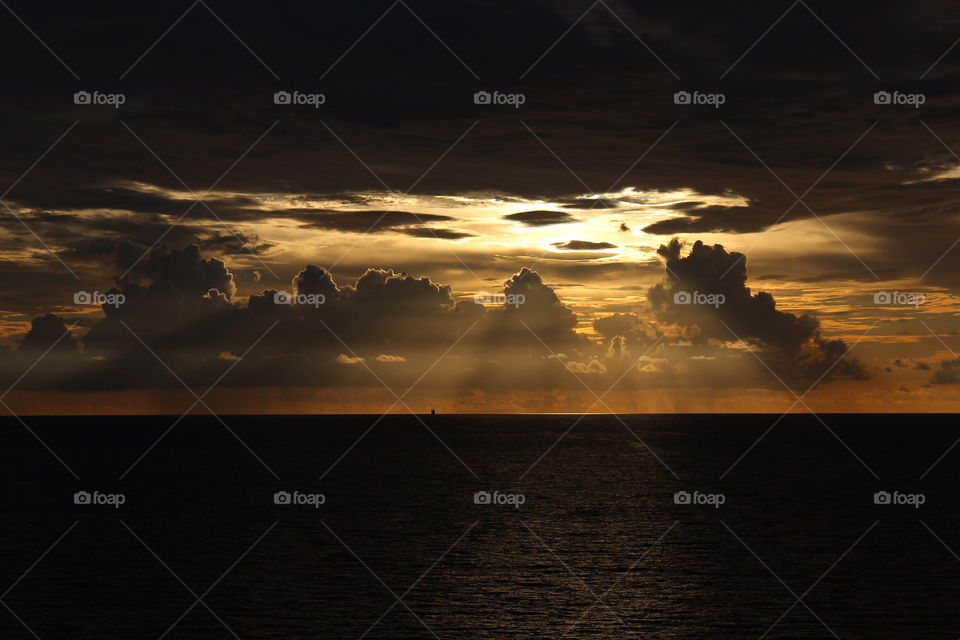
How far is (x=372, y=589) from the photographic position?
69938mm

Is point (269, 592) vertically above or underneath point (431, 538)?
underneath

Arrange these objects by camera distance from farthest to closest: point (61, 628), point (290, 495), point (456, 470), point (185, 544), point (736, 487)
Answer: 1. point (456, 470)
2. point (736, 487)
3. point (290, 495)
4. point (185, 544)
5. point (61, 628)

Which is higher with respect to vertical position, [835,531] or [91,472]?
[91,472]

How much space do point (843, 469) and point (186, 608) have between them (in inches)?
6213

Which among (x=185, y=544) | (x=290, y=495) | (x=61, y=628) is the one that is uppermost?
(x=290, y=495)

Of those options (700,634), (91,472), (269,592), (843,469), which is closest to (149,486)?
(91,472)

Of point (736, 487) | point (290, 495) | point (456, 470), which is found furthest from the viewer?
point (456, 470)

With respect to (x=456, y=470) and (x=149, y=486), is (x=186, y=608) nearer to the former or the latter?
(x=149, y=486)

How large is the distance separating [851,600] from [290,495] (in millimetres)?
85935

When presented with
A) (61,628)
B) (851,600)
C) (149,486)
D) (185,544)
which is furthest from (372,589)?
(149,486)

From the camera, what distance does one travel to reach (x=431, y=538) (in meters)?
93.6

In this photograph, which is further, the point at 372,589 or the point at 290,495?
the point at 290,495

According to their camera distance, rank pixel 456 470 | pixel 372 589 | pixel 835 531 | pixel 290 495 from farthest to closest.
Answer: pixel 456 470 → pixel 290 495 → pixel 835 531 → pixel 372 589

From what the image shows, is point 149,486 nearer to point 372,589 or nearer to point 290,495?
point 290,495
